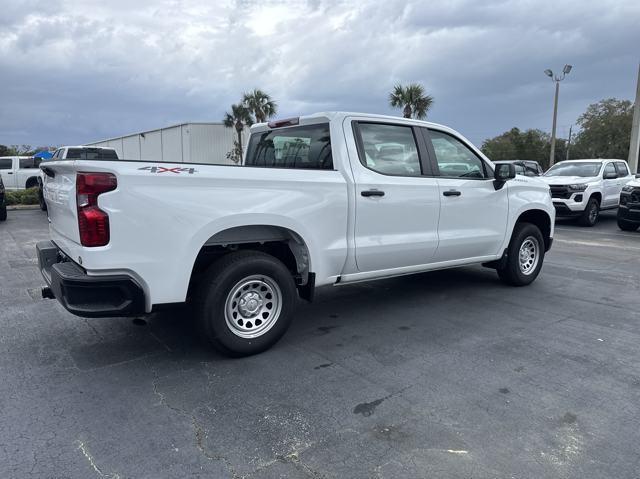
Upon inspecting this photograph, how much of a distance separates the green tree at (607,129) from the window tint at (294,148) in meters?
50.5

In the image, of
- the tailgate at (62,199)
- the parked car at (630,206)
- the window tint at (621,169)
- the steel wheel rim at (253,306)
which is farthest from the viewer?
the window tint at (621,169)

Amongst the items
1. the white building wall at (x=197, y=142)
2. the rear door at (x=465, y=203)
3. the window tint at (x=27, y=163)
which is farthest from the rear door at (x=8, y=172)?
the white building wall at (x=197, y=142)

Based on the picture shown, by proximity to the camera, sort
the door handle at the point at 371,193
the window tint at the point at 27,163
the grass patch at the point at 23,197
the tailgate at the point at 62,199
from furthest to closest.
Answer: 1. the window tint at the point at 27,163
2. the grass patch at the point at 23,197
3. the door handle at the point at 371,193
4. the tailgate at the point at 62,199

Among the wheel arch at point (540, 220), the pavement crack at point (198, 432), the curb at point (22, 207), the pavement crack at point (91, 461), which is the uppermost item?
the wheel arch at point (540, 220)

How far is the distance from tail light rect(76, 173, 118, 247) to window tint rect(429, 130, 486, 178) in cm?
335

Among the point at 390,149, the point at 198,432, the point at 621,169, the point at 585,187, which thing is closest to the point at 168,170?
the point at 198,432

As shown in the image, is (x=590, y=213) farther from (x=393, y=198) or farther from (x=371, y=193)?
(x=371, y=193)

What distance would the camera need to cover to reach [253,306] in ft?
13.2

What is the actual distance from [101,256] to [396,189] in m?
2.66

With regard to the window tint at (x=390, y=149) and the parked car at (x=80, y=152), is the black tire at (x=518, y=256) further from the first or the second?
the parked car at (x=80, y=152)

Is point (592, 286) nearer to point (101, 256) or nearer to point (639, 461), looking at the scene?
point (639, 461)

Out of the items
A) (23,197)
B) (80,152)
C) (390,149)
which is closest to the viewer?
(390,149)

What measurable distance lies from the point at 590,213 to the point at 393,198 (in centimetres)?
1126

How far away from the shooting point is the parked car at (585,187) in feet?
44.4
